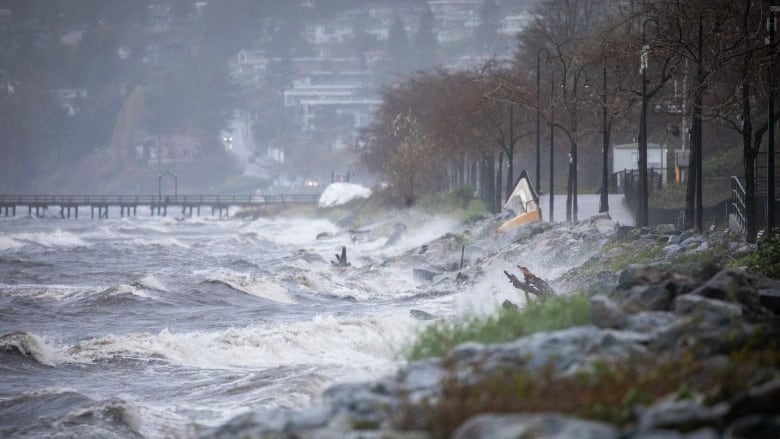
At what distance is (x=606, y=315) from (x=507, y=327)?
143 centimetres

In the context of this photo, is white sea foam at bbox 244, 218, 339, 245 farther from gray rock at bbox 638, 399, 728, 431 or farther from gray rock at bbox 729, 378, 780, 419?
gray rock at bbox 729, 378, 780, 419

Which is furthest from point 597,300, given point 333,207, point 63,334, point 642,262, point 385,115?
point 333,207

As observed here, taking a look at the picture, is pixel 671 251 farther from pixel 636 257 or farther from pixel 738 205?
pixel 738 205

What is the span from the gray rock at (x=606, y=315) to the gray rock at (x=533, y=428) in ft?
13.0

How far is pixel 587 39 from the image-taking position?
74.1 m

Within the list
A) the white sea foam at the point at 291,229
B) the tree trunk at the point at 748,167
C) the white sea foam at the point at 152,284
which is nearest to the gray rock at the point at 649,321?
the tree trunk at the point at 748,167

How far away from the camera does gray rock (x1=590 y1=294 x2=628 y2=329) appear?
14.3 meters

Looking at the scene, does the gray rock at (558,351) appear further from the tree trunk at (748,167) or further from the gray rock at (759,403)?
the tree trunk at (748,167)

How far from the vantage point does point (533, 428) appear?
9766mm

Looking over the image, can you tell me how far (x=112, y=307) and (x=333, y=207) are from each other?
83.0 metres

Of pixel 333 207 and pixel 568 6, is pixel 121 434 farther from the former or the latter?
pixel 333 207

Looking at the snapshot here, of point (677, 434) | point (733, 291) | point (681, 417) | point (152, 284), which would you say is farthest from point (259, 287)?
point (677, 434)

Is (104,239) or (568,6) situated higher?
(568,6)

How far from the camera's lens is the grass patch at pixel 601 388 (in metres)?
10.9
